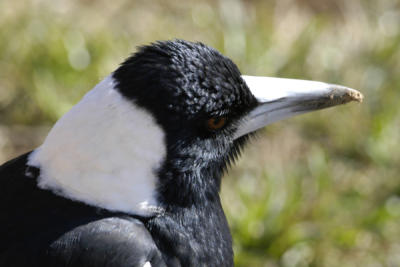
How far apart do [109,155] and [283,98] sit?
555 millimetres

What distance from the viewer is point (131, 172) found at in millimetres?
1602

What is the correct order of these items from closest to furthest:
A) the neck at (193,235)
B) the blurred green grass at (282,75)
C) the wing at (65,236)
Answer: the wing at (65,236), the neck at (193,235), the blurred green grass at (282,75)

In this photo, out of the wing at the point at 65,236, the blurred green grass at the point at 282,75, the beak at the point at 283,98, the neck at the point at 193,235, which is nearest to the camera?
the wing at the point at 65,236

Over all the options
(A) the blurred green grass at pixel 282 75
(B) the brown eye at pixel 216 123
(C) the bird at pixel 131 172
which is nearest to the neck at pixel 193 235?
(C) the bird at pixel 131 172

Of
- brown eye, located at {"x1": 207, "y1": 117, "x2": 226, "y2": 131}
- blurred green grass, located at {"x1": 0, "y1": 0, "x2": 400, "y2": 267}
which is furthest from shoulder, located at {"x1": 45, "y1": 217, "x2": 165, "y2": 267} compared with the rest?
blurred green grass, located at {"x1": 0, "y1": 0, "x2": 400, "y2": 267}

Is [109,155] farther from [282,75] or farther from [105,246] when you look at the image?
[282,75]

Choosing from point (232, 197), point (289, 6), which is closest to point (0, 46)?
point (232, 197)

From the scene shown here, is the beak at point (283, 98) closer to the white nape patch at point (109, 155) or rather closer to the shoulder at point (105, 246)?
the white nape patch at point (109, 155)

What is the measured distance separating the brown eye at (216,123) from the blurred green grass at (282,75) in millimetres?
917

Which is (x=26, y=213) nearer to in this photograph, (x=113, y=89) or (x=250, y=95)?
(x=113, y=89)

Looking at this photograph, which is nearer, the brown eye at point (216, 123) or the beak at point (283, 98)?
the brown eye at point (216, 123)

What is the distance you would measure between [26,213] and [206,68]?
1.91ft

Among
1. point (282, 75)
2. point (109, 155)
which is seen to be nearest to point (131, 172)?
point (109, 155)

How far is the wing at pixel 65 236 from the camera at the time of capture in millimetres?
1538
